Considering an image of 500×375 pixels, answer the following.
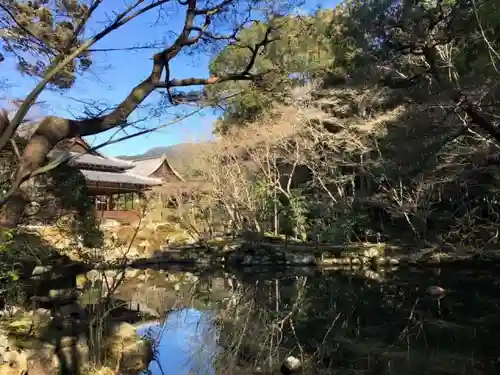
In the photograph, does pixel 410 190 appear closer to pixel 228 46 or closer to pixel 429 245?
pixel 429 245

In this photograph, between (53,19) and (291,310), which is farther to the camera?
(291,310)

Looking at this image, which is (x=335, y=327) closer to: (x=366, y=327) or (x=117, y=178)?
(x=366, y=327)

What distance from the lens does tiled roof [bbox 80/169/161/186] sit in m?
16.0

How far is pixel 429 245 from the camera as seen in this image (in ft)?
44.8

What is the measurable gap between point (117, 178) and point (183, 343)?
1182 cm

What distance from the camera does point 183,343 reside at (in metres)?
6.27

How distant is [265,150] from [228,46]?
13.3m

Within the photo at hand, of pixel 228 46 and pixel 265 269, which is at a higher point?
pixel 228 46

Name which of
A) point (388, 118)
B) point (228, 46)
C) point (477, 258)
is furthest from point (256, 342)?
point (388, 118)

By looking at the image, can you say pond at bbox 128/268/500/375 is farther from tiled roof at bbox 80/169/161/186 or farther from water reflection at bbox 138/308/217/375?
tiled roof at bbox 80/169/161/186

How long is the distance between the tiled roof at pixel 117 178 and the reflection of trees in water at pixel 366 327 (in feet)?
26.2

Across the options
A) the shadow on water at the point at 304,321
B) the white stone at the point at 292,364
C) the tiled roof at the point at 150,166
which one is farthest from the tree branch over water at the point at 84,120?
the tiled roof at the point at 150,166

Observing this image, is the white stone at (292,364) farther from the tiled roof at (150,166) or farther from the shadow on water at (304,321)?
the tiled roof at (150,166)

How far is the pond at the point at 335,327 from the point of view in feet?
16.7
